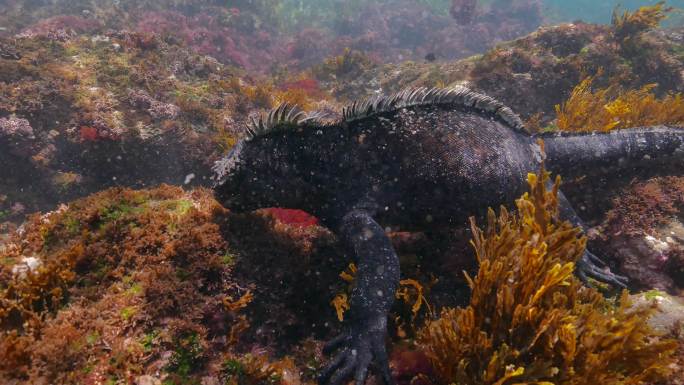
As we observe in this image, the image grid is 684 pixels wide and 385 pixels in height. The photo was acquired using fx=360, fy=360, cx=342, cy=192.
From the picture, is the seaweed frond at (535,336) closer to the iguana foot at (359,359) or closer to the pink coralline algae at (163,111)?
the iguana foot at (359,359)

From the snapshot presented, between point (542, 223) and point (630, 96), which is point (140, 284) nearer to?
point (542, 223)

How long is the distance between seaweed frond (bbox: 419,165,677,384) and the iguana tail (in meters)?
2.22

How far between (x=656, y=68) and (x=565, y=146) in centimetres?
707

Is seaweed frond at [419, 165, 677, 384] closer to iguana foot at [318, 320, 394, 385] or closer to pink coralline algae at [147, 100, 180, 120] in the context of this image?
iguana foot at [318, 320, 394, 385]

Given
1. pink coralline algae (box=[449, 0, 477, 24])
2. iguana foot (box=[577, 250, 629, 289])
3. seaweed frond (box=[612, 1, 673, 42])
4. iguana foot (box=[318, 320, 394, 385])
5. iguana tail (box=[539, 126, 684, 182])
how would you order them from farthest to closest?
1. pink coralline algae (box=[449, 0, 477, 24])
2. seaweed frond (box=[612, 1, 673, 42])
3. iguana tail (box=[539, 126, 684, 182])
4. iguana foot (box=[577, 250, 629, 289])
5. iguana foot (box=[318, 320, 394, 385])

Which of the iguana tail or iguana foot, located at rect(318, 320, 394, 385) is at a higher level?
the iguana tail

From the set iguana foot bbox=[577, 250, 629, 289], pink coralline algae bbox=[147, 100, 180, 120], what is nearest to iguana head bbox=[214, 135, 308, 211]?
iguana foot bbox=[577, 250, 629, 289]

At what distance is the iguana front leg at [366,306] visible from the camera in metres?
2.81

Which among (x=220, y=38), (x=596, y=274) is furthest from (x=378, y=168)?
(x=220, y=38)

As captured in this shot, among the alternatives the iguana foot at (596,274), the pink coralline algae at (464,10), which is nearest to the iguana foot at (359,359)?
the iguana foot at (596,274)

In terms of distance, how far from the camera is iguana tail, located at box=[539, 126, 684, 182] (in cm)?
457

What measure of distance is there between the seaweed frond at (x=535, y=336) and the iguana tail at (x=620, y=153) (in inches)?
87.4

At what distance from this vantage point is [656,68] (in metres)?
8.95

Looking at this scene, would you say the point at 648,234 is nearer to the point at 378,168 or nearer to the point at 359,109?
the point at 378,168
